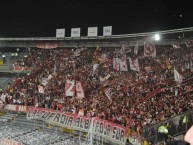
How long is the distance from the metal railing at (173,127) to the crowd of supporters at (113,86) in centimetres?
119

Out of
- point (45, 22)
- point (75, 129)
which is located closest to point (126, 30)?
point (45, 22)

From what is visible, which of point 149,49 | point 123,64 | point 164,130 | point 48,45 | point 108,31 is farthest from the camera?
point 48,45

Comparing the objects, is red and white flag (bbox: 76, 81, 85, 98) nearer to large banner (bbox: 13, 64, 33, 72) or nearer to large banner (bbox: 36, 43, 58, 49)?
large banner (bbox: 13, 64, 33, 72)

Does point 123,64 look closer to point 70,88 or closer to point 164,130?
point 70,88

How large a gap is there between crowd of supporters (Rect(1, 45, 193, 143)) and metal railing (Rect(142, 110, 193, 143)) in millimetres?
1189

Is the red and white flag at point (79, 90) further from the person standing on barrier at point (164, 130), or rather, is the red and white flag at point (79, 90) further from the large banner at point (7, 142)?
the person standing on barrier at point (164, 130)

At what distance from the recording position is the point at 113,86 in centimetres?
2372

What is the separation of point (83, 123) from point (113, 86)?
6017mm

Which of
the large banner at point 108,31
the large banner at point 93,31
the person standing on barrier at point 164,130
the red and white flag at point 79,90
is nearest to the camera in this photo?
the person standing on barrier at point 164,130

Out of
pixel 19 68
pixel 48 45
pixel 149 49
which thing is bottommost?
pixel 19 68

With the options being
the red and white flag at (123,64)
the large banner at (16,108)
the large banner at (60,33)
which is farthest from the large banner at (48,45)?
the red and white flag at (123,64)

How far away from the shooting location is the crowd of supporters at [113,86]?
691 inches

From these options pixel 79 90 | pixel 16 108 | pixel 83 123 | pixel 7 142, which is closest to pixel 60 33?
pixel 16 108

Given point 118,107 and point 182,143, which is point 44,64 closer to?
point 118,107
